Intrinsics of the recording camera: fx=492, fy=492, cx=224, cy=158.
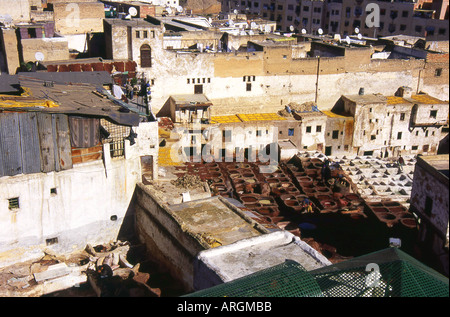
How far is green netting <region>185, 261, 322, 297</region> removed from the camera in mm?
10560

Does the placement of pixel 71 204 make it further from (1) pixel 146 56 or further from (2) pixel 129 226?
(1) pixel 146 56

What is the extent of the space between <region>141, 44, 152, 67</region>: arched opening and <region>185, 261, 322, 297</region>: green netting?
27.8m

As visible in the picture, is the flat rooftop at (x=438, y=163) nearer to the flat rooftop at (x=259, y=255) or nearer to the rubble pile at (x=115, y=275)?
the flat rooftop at (x=259, y=255)

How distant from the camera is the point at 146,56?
36.6 metres

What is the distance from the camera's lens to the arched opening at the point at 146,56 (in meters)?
36.3

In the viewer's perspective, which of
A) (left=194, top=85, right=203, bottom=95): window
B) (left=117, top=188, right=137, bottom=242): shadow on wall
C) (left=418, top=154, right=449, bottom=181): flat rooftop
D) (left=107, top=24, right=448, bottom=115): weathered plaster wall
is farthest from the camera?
(left=194, top=85, right=203, bottom=95): window

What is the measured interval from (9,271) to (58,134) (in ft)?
21.5

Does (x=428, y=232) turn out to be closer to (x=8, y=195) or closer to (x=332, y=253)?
(x=332, y=253)

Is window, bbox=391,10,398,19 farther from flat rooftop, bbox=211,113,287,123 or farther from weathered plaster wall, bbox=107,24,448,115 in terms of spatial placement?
flat rooftop, bbox=211,113,287,123

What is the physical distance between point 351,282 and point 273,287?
1.75 m

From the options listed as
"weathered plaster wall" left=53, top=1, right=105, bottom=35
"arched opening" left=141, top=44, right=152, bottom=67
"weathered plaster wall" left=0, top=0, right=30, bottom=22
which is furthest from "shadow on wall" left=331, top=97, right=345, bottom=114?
"weathered plaster wall" left=0, top=0, right=30, bottom=22

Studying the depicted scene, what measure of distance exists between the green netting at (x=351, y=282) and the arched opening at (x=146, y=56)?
2779cm

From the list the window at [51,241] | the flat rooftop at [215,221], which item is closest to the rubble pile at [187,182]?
the flat rooftop at [215,221]
